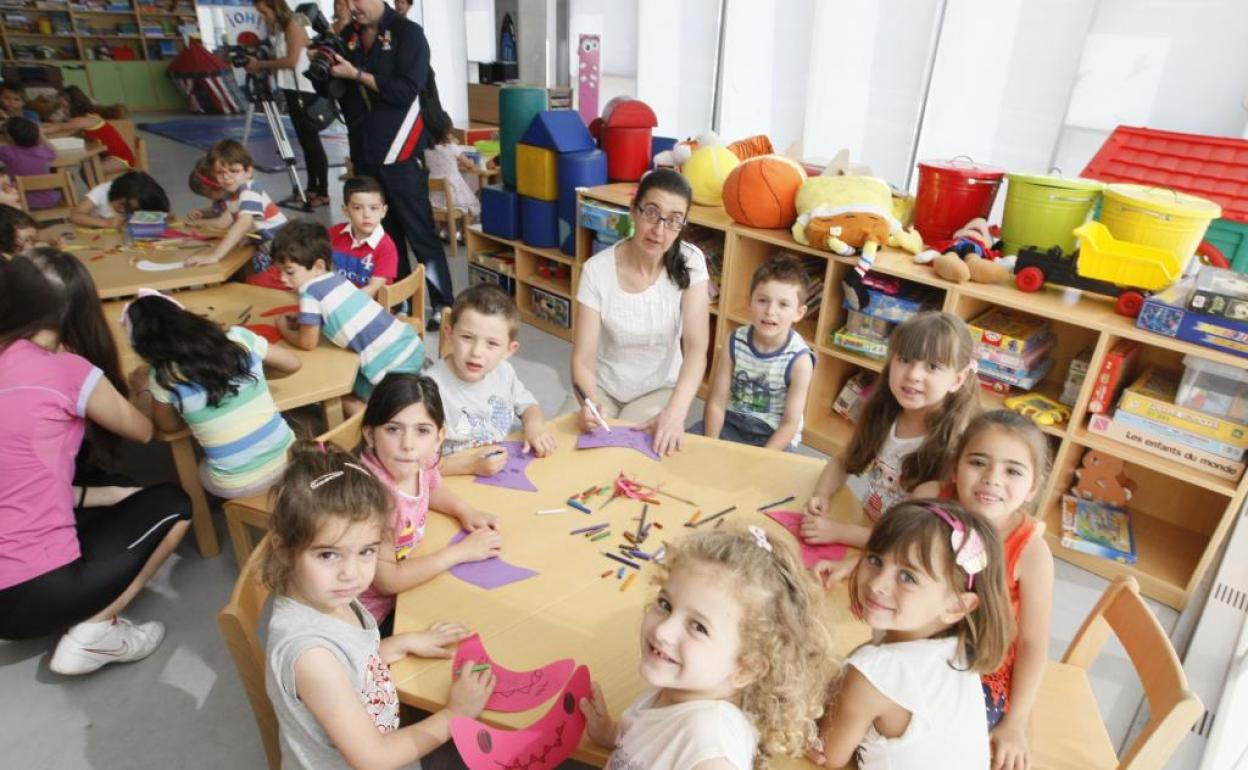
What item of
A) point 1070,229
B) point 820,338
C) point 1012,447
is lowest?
point 820,338

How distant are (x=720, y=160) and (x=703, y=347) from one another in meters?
1.42

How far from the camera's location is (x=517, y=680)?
3.80 feet

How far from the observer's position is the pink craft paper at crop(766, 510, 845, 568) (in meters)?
1.46

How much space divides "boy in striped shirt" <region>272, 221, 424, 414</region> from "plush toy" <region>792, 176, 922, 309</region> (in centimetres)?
156

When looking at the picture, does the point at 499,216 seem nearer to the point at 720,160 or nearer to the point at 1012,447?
the point at 720,160

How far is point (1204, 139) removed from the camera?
2467mm

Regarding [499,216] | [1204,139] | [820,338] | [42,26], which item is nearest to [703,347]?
[820,338]

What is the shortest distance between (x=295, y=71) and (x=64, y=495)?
4.94 meters

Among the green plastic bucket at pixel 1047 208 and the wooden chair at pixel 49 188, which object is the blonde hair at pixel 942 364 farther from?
the wooden chair at pixel 49 188

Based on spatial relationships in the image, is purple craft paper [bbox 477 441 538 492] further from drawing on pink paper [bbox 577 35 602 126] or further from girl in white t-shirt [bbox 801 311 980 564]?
drawing on pink paper [bbox 577 35 602 126]

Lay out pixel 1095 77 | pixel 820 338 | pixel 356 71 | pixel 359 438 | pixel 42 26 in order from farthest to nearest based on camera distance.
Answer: pixel 42 26
pixel 356 71
pixel 1095 77
pixel 820 338
pixel 359 438

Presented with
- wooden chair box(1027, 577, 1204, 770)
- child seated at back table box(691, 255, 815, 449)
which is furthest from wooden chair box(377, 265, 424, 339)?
wooden chair box(1027, 577, 1204, 770)

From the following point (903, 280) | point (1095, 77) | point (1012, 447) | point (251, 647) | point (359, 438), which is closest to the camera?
point (251, 647)

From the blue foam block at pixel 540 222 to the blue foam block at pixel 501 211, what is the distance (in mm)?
54
